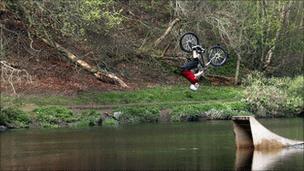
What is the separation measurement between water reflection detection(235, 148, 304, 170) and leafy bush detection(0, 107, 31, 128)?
13.7 metres

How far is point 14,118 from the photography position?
128 feet

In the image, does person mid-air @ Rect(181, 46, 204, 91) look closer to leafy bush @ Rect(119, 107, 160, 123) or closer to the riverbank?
the riverbank

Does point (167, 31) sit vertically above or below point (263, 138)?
above

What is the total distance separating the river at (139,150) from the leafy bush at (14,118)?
1300 millimetres

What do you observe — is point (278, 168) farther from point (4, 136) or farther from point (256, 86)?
point (256, 86)

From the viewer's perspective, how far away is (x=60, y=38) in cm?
4922

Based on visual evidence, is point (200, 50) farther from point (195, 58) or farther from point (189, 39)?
point (189, 39)

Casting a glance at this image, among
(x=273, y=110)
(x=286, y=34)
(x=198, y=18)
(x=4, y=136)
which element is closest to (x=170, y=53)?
(x=198, y=18)

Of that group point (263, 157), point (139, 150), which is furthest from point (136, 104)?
point (263, 157)

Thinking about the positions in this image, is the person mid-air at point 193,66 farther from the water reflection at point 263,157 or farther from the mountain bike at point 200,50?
the water reflection at point 263,157

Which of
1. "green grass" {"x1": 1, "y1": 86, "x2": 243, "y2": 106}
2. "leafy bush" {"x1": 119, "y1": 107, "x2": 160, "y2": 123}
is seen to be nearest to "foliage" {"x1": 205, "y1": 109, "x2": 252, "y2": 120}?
"green grass" {"x1": 1, "y1": 86, "x2": 243, "y2": 106}

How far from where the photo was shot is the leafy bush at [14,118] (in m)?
38.3

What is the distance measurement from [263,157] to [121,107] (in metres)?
17.0

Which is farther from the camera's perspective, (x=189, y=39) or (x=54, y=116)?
(x=54, y=116)
